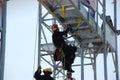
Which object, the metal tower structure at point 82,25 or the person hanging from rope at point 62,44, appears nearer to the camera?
the person hanging from rope at point 62,44

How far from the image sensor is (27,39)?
934 inches

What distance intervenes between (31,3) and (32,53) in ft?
11.5

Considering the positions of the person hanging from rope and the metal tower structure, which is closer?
the person hanging from rope

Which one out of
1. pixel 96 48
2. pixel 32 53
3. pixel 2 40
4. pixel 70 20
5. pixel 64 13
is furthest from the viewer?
pixel 32 53

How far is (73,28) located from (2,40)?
5728 millimetres

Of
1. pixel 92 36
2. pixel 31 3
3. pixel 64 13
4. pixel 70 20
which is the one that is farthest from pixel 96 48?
pixel 31 3

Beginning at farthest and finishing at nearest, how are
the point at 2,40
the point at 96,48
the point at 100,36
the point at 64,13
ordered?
the point at 96,48, the point at 100,36, the point at 64,13, the point at 2,40

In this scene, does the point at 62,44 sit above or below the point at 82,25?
below

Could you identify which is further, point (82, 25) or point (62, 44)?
point (82, 25)

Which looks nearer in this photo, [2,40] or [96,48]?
[2,40]

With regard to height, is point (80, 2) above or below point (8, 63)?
above

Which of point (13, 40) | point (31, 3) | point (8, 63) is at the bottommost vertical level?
point (8, 63)

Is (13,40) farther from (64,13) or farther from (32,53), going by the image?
(64,13)

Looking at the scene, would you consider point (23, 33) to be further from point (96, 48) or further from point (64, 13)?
point (64, 13)
